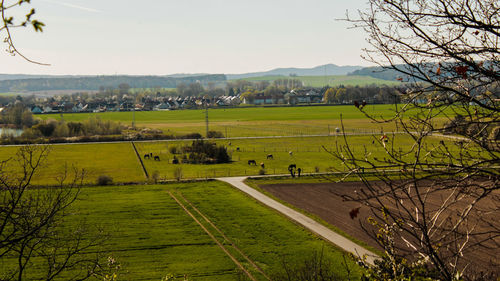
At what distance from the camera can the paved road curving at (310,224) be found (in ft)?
92.9

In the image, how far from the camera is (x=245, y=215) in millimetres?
37344

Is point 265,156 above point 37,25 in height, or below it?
below

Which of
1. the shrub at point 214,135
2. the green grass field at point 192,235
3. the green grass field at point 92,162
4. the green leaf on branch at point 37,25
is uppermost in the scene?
the green leaf on branch at point 37,25

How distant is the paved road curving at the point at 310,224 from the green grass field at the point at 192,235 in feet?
2.37

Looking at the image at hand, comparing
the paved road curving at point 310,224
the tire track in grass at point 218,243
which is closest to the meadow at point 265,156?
the paved road curving at point 310,224

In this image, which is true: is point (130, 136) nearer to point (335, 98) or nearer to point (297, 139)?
point (297, 139)

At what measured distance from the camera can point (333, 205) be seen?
39.6 m

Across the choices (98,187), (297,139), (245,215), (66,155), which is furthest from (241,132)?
(245,215)

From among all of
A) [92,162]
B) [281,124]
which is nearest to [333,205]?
[92,162]

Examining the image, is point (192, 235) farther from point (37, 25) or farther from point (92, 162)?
point (92, 162)

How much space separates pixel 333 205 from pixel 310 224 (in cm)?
604

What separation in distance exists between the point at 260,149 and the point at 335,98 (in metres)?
114

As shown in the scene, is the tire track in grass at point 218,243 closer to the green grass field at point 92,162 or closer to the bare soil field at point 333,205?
the bare soil field at point 333,205

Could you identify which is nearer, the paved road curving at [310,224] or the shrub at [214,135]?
the paved road curving at [310,224]
